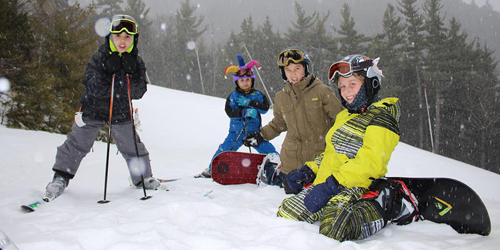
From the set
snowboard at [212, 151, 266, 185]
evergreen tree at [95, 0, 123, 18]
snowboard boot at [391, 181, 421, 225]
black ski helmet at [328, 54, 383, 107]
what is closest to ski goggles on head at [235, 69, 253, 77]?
snowboard at [212, 151, 266, 185]

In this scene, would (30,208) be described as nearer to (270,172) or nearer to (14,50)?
(270,172)

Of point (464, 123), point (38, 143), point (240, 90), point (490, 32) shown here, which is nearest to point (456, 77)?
point (464, 123)

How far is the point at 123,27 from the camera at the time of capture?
358 centimetres

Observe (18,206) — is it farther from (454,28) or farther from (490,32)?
(490,32)

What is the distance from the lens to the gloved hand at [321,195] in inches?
111

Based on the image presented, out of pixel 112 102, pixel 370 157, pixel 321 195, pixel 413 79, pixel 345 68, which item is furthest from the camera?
pixel 413 79

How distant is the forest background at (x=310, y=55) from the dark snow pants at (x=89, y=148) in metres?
8.55

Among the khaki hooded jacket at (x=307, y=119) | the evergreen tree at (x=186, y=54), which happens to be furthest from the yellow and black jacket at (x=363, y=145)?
the evergreen tree at (x=186, y=54)

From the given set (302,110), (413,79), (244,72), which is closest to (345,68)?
(302,110)

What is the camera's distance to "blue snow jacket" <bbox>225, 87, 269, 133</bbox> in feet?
17.3

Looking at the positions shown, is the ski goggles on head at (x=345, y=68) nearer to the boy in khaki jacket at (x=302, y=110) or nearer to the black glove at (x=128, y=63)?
the boy in khaki jacket at (x=302, y=110)

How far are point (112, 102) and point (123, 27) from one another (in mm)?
869

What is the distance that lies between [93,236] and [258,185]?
98.1 inches

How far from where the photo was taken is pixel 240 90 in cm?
550
